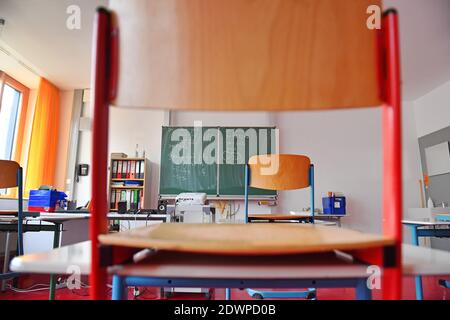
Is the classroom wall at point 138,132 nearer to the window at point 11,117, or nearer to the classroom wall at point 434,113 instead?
the window at point 11,117

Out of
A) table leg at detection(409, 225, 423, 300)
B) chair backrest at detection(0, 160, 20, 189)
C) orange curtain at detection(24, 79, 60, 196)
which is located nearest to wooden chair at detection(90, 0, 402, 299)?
table leg at detection(409, 225, 423, 300)

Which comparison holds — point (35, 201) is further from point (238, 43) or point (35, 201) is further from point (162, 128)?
point (238, 43)

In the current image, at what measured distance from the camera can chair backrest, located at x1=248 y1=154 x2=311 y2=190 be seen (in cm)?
204

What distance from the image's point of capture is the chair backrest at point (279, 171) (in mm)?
2041

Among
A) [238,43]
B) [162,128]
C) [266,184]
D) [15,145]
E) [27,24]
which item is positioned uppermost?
[27,24]

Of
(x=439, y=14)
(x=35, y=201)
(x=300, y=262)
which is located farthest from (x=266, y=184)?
(x=439, y=14)

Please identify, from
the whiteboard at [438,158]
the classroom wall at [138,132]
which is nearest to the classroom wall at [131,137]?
the classroom wall at [138,132]

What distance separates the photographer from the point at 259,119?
5336 millimetres

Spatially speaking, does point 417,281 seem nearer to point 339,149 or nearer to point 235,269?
point 235,269

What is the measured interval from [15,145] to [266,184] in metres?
4.61

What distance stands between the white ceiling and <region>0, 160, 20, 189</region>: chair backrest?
2206 mm

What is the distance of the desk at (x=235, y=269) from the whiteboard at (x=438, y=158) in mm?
5300

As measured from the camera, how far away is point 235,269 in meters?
0.50

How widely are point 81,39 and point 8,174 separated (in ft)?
8.56
